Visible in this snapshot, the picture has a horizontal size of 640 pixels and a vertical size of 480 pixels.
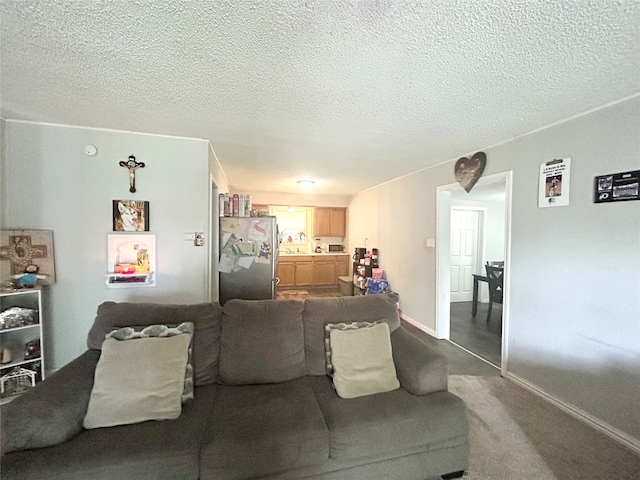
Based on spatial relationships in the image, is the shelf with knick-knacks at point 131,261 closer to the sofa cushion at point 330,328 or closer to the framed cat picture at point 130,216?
the framed cat picture at point 130,216

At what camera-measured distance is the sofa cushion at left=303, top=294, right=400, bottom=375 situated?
68.5 inches

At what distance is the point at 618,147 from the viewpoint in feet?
5.85

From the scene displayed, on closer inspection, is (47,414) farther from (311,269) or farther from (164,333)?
(311,269)

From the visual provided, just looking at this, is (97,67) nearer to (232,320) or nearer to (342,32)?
(342,32)

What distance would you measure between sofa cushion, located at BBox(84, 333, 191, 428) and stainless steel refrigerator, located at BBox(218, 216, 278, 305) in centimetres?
156

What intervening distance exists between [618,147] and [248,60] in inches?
98.7

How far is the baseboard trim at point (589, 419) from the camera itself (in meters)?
1.68

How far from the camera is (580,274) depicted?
199 centimetres

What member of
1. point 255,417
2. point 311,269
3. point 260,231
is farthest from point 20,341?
point 311,269

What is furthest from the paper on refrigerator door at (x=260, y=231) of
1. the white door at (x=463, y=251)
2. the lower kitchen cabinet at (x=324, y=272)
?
the white door at (x=463, y=251)

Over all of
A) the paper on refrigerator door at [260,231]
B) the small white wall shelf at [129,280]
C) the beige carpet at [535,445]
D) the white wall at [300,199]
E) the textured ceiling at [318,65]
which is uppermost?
the textured ceiling at [318,65]

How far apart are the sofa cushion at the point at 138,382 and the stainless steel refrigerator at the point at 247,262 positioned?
1557 mm

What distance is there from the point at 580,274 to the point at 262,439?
2498mm

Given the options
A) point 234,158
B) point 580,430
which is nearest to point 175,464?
point 580,430
